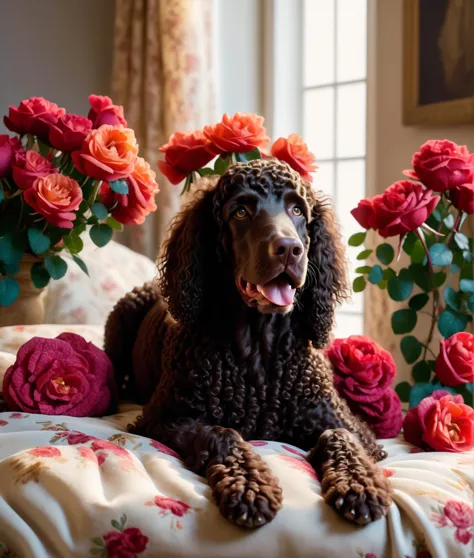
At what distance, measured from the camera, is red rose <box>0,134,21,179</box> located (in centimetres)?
163

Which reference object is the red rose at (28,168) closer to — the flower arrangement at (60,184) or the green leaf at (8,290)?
the flower arrangement at (60,184)

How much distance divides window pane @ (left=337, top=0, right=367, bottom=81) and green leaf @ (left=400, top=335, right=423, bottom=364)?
160 centimetres

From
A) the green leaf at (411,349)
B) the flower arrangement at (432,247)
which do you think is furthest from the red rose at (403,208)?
the green leaf at (411,349)

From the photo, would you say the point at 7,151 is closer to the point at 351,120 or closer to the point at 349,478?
the point at 349,478

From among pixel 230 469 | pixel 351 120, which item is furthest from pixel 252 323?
pixel 351 120

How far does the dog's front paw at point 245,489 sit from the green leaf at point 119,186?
735 millimetres

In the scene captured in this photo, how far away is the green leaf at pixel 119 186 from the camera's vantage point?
1.64 m

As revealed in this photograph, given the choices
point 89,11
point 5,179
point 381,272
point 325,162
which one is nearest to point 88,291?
point 5,179

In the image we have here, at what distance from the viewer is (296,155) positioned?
1679 millimetres

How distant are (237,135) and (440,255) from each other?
0.58 meters

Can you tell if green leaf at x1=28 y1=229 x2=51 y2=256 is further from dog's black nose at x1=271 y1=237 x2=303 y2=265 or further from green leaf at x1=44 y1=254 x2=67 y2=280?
dog's black nose at x1=271 y1=237 x2=303 y2=265

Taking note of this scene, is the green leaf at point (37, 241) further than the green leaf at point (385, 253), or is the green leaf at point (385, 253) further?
the green leaf at point (385, 253)

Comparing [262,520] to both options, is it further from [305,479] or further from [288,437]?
[288,437]

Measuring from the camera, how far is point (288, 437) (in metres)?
1.36
